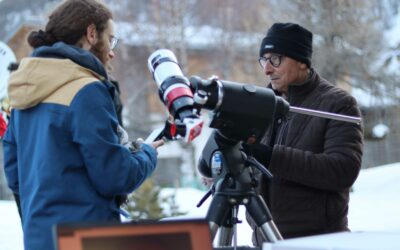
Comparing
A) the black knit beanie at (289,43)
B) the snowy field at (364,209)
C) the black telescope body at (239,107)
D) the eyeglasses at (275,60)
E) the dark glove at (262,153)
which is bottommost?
the snowy field at (364,209)

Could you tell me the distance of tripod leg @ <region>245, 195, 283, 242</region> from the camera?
2289 millimetres

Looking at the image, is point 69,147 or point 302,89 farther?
point 302,89

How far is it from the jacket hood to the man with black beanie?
707 millimetres

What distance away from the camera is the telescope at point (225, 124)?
2156mm

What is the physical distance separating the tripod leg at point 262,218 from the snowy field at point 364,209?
43.4 inches

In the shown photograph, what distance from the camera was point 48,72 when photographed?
2314mm

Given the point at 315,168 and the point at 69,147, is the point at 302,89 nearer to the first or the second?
the point at 315,168

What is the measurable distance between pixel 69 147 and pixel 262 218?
2.21ft

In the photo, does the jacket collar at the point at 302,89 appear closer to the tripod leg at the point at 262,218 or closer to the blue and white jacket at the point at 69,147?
the tripod leg at the point at 262,218

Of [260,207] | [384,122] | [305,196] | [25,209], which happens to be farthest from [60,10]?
[384,122]

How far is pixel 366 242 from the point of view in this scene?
1.76 meters

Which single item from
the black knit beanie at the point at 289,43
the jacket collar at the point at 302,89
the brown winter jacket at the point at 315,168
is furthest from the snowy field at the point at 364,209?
the black knit beanie at the point at 289,43

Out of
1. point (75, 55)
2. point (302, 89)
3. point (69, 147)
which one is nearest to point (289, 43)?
point (302, 89)

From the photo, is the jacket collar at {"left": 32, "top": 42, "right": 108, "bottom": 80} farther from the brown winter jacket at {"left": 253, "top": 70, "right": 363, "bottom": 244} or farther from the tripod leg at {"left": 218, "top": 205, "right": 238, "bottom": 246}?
the brown winter jacket at {"left": 253, "top": 70, "right": 363, "bottom": 244}
